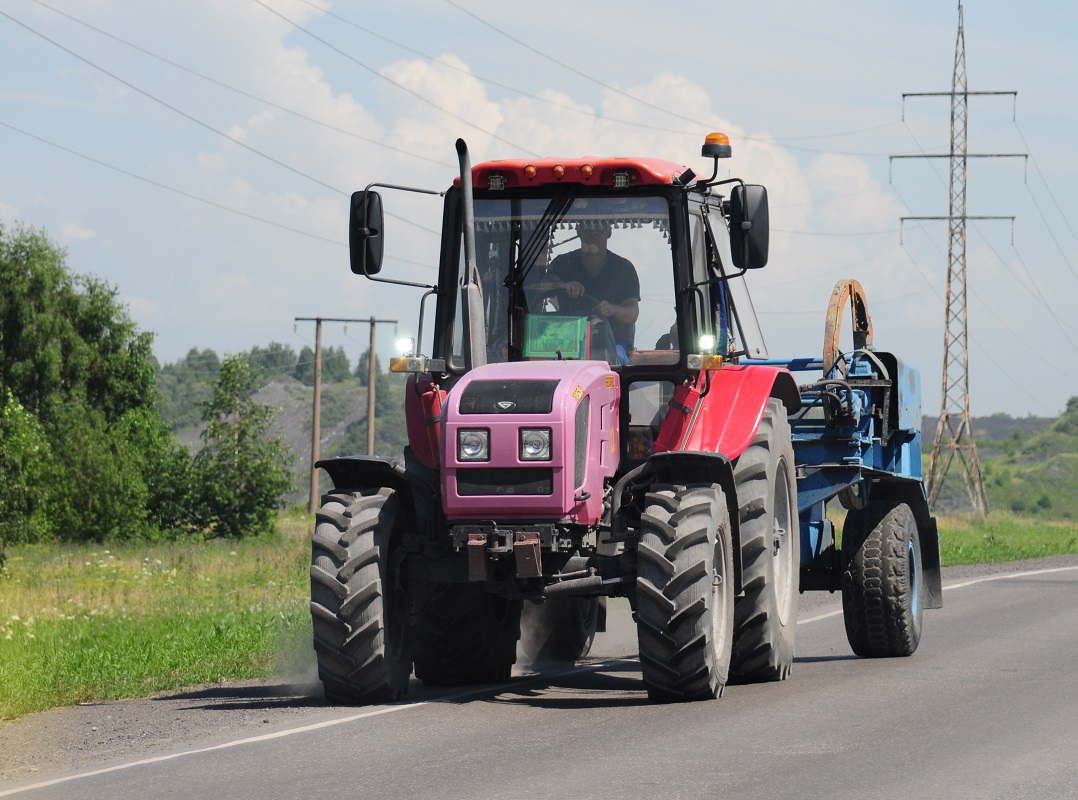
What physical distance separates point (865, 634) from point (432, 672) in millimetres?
3948

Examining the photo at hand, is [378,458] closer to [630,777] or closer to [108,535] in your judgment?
[630,777]

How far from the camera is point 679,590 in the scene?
9.57 metres

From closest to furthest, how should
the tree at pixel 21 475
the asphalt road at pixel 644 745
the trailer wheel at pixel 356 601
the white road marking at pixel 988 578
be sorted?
the asphalt road at pixel 644 745 < the trailer wheel at pixel 356 601 < the white road marking at pixel 988 578 < the tree at pixel 21 475

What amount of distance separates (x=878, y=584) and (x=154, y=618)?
29.3ft

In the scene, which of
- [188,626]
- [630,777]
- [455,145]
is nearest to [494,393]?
[455,145]

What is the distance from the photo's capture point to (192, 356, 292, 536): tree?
48594 millimetres

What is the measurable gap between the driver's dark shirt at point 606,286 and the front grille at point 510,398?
1249mm

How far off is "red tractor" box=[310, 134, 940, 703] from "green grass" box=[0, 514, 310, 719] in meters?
2.71

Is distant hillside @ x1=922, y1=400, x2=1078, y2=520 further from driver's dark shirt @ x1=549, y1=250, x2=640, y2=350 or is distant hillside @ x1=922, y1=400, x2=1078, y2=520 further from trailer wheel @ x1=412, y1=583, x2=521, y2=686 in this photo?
driver's dark shirt @ x1=549, y1=250, x2=640, y2=350

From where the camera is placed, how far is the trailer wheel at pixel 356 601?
9.88 metres

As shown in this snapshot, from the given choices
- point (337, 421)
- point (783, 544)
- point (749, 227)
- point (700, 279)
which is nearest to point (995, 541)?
point (783, 544)

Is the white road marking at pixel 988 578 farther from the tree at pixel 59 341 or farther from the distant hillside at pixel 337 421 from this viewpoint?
the distant hillside at pixel 337 421

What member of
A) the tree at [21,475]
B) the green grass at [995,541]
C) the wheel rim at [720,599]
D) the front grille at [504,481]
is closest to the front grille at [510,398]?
the front grille at [504,481]

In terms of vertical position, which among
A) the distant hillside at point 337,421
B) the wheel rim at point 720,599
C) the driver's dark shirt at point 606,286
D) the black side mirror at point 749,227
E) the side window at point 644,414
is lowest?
the wheel rim at point 720,599
